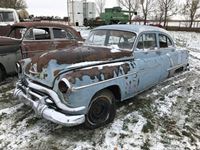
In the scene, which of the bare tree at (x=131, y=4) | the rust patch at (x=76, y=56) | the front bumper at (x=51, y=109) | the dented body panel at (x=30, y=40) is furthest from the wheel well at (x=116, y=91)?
the bare tree at (x=131, y=4)

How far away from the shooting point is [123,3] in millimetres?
39438

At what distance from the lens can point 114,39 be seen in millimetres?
5000

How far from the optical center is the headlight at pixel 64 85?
3.33m

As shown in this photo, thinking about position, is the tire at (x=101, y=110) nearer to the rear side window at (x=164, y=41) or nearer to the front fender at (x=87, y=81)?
Result: the front fender at (x=87, y=81)

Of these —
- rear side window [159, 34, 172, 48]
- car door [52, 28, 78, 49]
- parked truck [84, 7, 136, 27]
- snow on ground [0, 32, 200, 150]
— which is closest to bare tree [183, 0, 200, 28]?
parked truck [84, 7, 136, 27]

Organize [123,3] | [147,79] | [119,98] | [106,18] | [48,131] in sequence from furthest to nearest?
[123,3] → [106,18] → [147,79] → [119,98] → [48,131]

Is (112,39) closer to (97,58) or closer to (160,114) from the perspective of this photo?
(97,58)

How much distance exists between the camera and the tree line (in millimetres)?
32441

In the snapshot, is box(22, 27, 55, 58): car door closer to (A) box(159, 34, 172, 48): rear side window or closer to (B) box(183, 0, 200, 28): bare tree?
(A) box(159, 34, 172, 48): rear side window

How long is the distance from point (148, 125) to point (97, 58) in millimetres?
1586

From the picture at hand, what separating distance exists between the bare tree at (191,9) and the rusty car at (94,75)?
29.6m

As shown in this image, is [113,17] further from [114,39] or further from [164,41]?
[114,39]


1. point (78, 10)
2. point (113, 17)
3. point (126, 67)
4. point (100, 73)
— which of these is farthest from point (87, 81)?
point (78, 10)

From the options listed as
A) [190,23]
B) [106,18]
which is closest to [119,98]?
[106,18]
